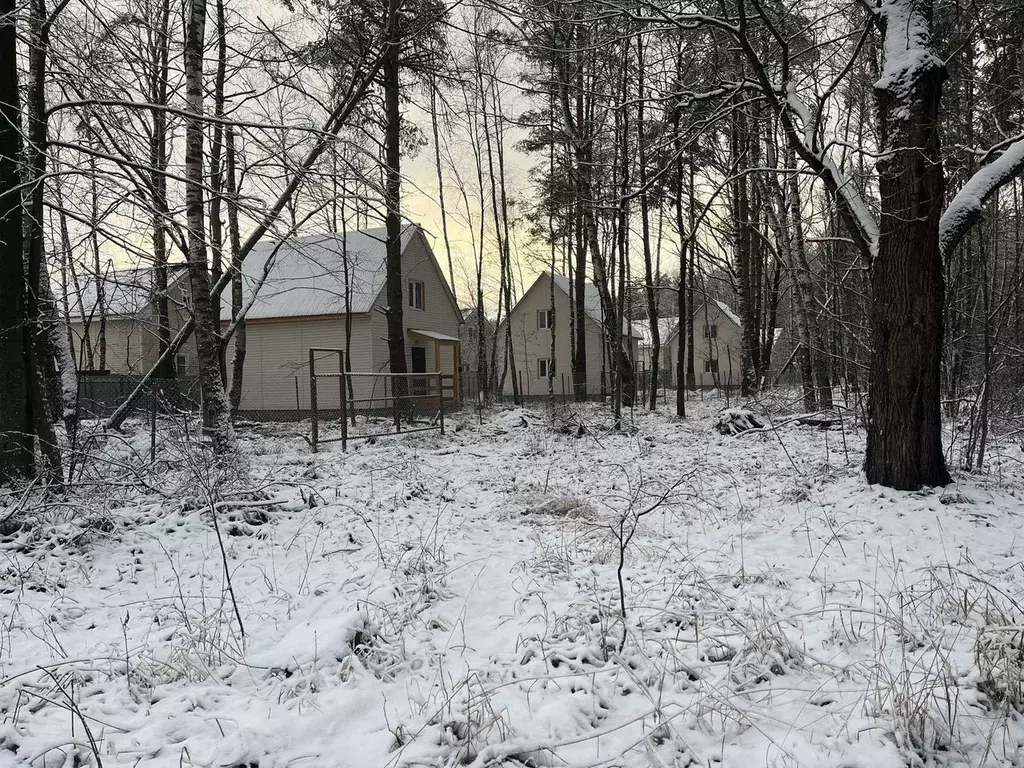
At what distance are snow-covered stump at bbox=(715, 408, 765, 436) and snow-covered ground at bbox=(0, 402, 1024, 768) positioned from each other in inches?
193

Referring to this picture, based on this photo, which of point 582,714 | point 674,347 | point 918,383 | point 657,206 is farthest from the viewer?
point 674,347

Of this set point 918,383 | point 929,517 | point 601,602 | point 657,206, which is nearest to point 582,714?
point 601,602

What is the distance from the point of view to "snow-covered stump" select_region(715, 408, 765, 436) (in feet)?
38.3

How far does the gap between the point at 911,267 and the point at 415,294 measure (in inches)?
850

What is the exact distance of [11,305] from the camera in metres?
5.55

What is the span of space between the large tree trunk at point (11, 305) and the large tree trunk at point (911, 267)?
821cm

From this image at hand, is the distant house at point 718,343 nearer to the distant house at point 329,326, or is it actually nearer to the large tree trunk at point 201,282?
the distant house at point 329,326

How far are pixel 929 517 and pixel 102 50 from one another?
31.2 ft

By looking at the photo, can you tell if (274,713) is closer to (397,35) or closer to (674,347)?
(397,35)

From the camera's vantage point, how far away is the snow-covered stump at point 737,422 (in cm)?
1168

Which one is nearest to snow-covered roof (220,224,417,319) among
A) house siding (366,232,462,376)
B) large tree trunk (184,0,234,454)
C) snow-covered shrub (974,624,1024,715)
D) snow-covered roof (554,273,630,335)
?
house siding (366,232,462,376)

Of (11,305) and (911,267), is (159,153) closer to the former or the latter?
(11,305)

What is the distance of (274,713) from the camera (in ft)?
8.54

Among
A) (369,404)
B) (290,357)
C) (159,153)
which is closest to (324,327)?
(290,357)
